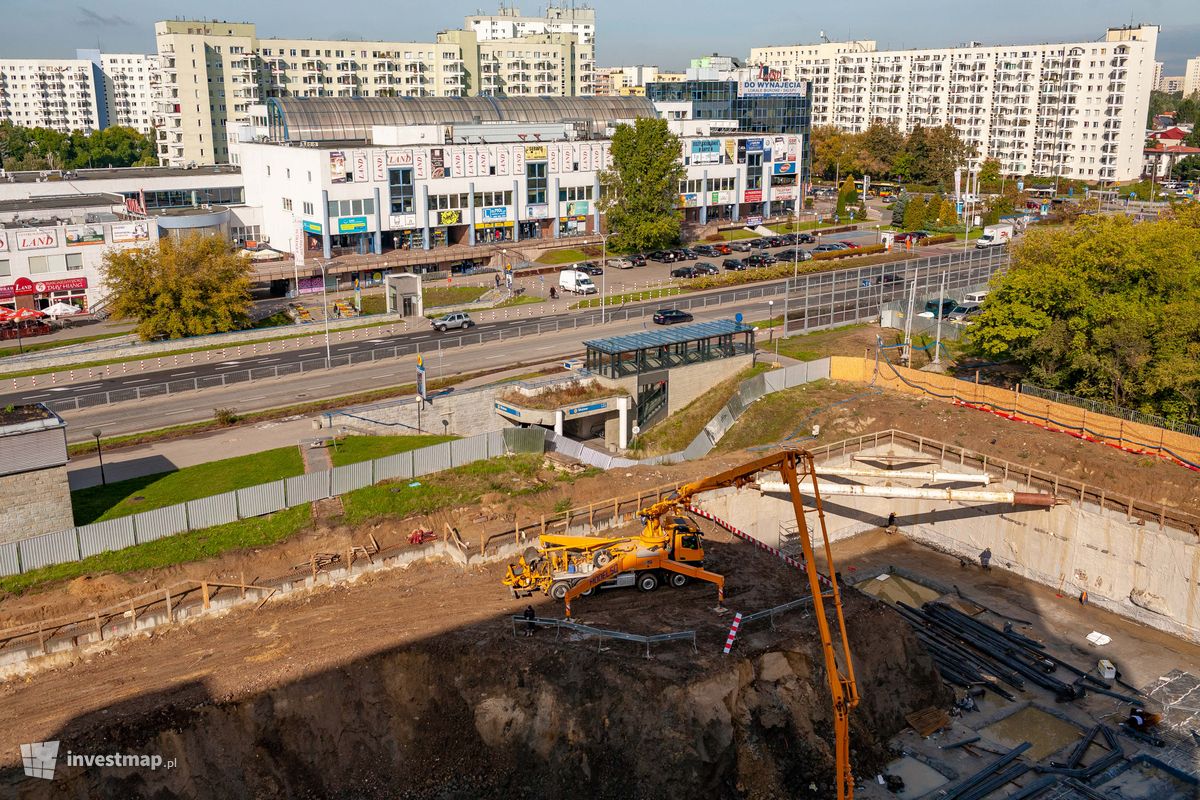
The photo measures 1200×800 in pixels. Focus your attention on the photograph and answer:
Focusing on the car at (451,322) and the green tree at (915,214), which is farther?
the green tree at (915,214)

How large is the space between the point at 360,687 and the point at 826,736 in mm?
13687

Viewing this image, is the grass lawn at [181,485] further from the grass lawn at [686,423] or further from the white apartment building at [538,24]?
the white apartment building at [538,24]

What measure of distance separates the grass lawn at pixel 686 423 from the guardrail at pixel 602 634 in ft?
73.9

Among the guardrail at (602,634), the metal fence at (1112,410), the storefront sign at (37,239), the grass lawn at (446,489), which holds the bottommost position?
the guardrail at (602,634)

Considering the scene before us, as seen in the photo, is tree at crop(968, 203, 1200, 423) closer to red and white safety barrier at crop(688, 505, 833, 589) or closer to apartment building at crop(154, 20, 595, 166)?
red and white safety barrier at crop(688, 505, 833, 589)

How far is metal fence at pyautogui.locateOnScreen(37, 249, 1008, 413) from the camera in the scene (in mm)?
56656

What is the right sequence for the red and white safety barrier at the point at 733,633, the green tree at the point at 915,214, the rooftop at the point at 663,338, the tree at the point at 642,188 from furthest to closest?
the green tree at the point at 915,214, the tree at the point at 642,188, the rooftop at the point at 663,338, the red and white safety barrier at the point at 733,633

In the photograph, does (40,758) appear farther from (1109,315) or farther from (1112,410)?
(1109,315)

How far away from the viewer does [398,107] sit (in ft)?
324

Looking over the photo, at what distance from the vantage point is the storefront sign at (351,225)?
85.1 meters

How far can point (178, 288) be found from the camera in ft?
210

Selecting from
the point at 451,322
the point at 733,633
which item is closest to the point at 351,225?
the point at 451,322

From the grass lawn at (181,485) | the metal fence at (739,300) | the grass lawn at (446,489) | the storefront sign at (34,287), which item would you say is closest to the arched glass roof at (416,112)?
the storefront sign at (34,287)

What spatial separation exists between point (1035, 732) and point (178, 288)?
2147 inches
